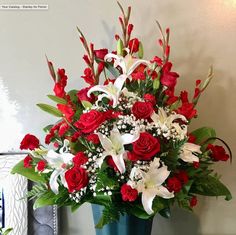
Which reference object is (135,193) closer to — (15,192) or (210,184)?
(210,184)

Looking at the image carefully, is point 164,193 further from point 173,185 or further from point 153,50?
point 153,50

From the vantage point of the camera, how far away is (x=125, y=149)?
2.72ft

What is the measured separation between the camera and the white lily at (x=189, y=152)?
85cm

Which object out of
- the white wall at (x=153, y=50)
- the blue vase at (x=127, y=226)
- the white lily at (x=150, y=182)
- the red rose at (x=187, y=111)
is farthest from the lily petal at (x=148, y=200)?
the white wall at (x=153, y=50)

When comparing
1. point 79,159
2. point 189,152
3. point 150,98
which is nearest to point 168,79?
point 150,98

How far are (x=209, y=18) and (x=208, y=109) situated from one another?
28 cm

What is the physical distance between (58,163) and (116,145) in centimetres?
14

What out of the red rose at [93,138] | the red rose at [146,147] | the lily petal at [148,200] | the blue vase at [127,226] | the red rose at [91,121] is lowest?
the blue vase at [127,226]

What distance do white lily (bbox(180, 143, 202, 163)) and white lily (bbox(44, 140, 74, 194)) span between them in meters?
0.24

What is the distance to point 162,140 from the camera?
0.84 metres

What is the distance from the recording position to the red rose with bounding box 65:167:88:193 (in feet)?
2.58

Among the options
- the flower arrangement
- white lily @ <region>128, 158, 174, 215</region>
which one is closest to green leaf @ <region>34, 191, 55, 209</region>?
the flower arrangement

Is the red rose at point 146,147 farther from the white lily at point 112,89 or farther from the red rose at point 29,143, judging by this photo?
the red rose at point 29,143

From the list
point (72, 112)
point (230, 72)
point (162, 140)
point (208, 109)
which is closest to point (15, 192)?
point (72, 112)
